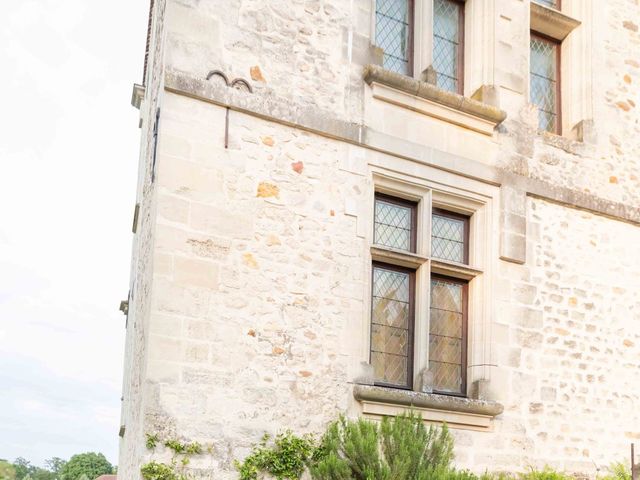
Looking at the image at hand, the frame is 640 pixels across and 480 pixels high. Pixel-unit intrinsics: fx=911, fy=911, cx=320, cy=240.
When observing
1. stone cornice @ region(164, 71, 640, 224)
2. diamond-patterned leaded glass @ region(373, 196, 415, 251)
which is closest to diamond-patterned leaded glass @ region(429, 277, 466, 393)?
diamond-patterned leaded glass @ region(373, 196, 415, 251)

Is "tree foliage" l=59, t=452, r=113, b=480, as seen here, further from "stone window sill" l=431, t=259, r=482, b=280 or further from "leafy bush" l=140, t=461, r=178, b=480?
"leafy bush" l=140, t=461, r=178, b=480

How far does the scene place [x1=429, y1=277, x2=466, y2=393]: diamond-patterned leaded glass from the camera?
8.10 metres

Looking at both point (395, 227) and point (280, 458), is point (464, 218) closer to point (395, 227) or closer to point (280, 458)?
point (395, 227)

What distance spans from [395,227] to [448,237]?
2.04 feet

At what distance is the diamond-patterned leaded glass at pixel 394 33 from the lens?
8.52 m

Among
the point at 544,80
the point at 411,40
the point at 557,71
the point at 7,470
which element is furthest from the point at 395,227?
the point at 7,470

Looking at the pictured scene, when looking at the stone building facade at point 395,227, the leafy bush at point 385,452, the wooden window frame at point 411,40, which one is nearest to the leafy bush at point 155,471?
the stone building facade at point 395,227

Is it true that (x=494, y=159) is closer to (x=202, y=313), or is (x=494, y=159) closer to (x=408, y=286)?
(x=408, y=286)

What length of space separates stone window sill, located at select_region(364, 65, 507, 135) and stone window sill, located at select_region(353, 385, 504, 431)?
2545 mm

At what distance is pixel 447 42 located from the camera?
8984mm

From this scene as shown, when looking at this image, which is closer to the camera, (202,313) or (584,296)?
(202,313)

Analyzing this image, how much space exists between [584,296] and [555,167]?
131 centimetres

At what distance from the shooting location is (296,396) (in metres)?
7.07

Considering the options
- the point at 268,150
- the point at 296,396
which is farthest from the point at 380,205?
the point at 296,396
